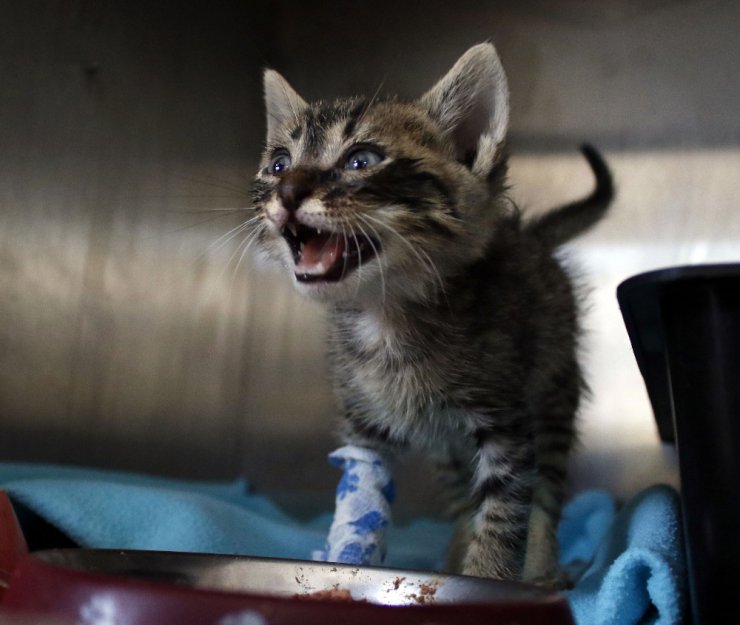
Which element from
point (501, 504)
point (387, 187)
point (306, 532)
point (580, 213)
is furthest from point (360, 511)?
point (580, 213)

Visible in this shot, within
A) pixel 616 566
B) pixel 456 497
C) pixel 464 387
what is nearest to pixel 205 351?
pixel 456 497

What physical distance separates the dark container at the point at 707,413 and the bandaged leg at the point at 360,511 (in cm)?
51

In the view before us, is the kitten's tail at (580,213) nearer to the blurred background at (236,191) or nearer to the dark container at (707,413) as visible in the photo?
the blurred background at (236,191)

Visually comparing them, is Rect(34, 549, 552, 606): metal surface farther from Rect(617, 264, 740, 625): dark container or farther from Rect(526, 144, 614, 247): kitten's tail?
Rect(526, 144, 614, 247): kitten's tail

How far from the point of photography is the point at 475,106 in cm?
128

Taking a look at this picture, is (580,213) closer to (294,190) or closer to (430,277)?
(430,277)

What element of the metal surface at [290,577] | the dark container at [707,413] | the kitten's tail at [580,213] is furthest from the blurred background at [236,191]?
the dark container at [707,413]

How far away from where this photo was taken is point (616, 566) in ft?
3.05

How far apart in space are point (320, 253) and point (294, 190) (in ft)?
0.36

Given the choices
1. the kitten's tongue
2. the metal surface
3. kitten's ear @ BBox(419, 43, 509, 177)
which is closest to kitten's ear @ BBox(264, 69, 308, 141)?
kitten's ear @ BBox(419, 43, 509, 177)

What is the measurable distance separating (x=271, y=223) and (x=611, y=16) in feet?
3.81

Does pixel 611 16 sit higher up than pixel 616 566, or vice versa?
pixel 611 16

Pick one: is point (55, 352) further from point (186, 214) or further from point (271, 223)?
point (271, 223)

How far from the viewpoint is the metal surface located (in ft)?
2.59
